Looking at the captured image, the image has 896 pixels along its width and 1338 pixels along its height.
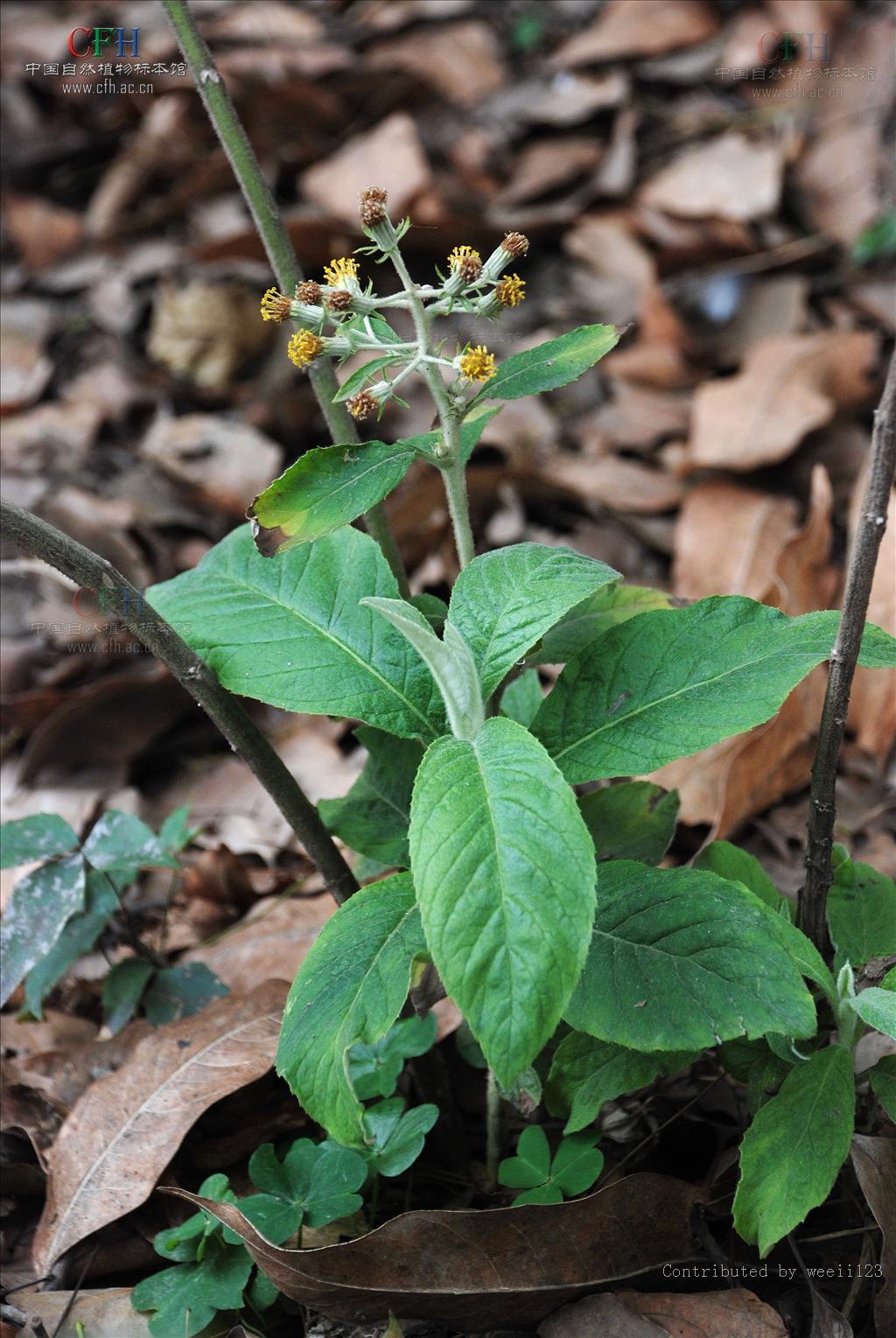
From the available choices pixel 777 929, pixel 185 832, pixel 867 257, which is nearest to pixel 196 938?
pixel 185 832

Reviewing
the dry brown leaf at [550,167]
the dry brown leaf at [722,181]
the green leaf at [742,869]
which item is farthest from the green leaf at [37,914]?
the dry brown leaf at [550,167]

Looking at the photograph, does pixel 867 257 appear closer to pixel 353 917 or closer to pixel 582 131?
pixel 582 131

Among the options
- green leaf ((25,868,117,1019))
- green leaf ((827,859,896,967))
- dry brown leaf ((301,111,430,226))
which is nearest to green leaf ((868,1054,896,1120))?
green leaf ((827,859,896,967))

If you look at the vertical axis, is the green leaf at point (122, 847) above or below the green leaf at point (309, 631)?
below

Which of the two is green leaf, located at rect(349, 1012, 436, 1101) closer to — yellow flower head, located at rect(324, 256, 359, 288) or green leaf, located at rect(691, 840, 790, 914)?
green leaf, located at rect(691, 840, 790, 914)

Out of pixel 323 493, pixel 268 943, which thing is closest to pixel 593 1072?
pixel 323 493

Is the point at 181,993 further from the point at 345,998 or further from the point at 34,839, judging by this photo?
the point at 345,998

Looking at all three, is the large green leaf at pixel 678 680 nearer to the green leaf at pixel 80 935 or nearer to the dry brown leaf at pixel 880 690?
the green leaf at pixel 80 935
